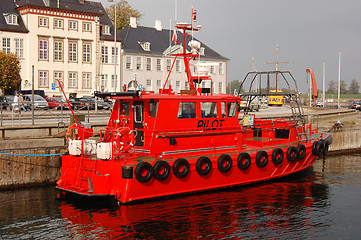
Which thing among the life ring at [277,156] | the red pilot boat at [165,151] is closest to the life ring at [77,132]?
the red pilot boat at [165,151]

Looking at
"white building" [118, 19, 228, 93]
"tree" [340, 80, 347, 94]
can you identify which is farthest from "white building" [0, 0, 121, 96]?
"tree" [340, 80, 347, 94]

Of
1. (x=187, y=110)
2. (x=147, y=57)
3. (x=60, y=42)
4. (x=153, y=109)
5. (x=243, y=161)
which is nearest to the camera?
(x=153, y=109)

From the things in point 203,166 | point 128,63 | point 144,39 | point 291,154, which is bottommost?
point 203,166

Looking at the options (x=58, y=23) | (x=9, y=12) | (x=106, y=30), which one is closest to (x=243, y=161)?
(x=58, y=23)

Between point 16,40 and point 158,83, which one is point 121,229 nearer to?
point 16,40

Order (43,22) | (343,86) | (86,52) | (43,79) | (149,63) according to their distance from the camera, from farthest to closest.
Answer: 1. (343,86)
2. (149,63)
3. (86,52)
4. (43,79)
5. (43,22)

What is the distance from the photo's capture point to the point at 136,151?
13.5 metres

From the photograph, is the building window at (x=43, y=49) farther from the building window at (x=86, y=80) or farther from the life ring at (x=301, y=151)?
the life ring at (x=301, y=151)

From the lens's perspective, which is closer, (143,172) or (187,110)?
(143,172)

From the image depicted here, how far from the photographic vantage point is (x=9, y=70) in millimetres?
44000

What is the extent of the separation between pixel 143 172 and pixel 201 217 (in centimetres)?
192

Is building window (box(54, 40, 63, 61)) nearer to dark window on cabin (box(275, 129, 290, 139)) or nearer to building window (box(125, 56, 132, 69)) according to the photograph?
building window (box(125, 56, 132, 69))

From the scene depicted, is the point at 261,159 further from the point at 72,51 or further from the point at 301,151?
the point at 72,51

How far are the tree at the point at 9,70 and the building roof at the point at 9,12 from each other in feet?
9.76
